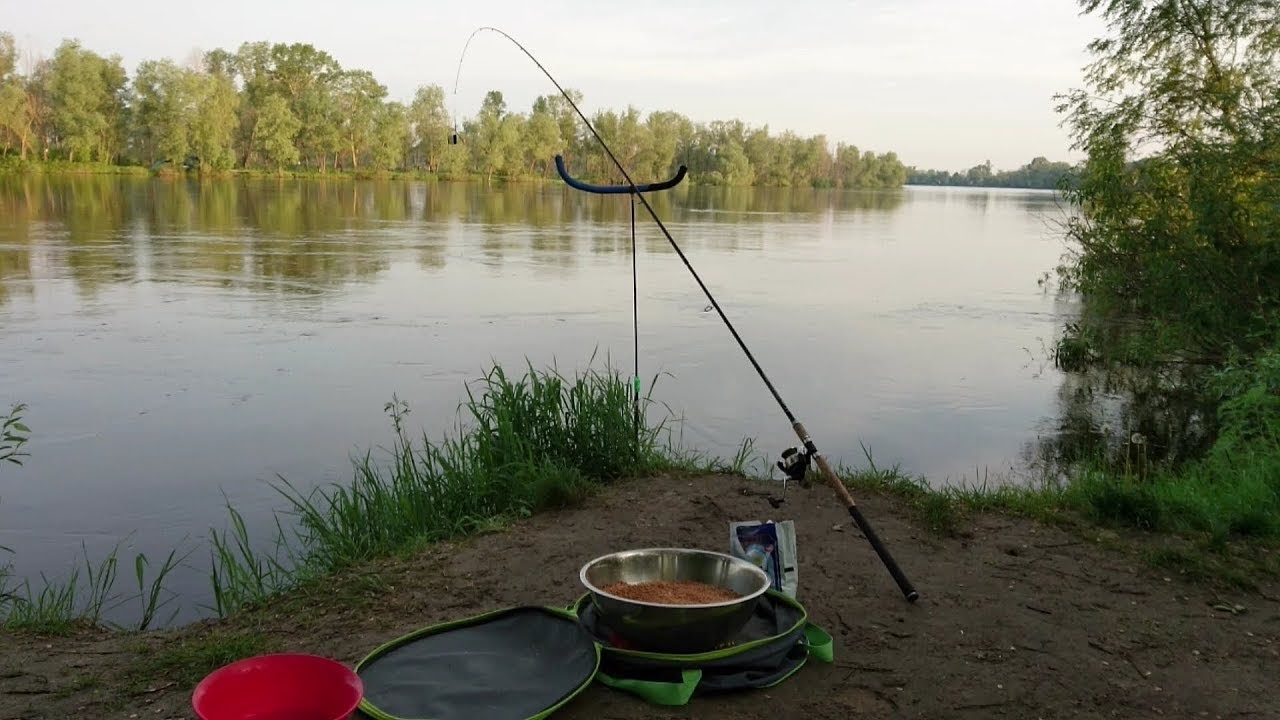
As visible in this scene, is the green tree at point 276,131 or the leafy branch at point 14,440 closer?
the leafy branch at point 14,440

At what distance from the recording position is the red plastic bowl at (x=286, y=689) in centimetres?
211

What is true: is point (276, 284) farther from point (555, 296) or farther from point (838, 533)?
point (838, 533)

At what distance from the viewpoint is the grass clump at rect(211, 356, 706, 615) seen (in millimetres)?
3789

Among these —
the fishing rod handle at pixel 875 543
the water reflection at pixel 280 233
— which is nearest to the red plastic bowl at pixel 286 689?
the fishing rod handle at pixel 875 543

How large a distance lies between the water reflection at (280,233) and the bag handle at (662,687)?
964 centimetres

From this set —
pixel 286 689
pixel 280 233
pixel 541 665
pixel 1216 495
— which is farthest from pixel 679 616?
pixel 280 233

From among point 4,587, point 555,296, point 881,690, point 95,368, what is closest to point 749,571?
point 881,690

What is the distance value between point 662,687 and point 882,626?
2.80 feet

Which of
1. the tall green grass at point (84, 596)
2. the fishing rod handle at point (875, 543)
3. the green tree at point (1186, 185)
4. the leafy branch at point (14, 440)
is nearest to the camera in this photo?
the fishing rod handle at point (875, 543)

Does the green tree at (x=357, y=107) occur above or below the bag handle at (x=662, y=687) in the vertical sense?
above

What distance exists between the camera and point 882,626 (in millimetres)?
2885

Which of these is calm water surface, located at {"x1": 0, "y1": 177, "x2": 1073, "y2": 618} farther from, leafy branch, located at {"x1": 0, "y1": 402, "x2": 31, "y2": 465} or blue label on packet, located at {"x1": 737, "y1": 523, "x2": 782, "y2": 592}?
blue label on packet, located at {"x1": 737, "y1": 523, "x2": 782, "y2": 592}

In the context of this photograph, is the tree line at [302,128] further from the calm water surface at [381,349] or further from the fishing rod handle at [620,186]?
the fishing rod handle at [620,186]

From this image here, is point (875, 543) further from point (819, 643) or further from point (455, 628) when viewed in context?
point (455, 628)
